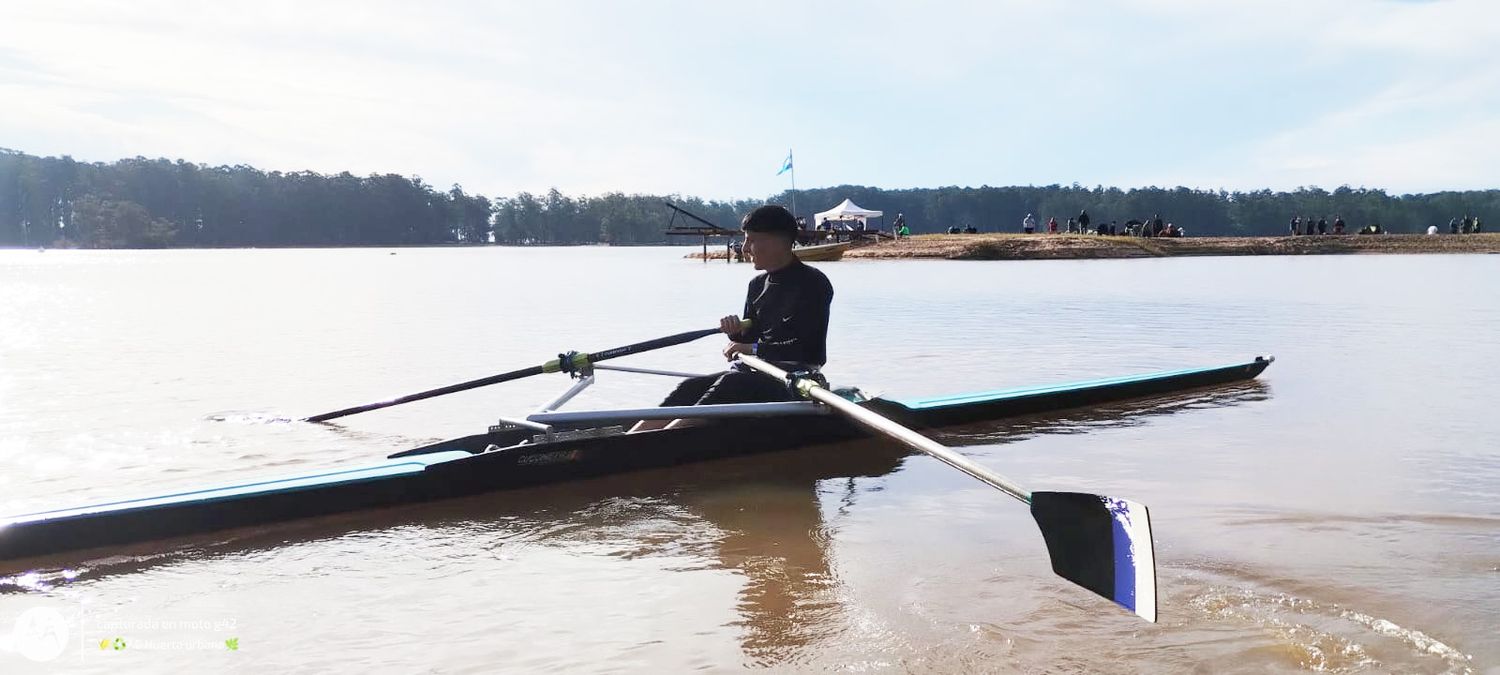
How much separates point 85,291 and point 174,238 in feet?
466

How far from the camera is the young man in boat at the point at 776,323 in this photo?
6684 mm

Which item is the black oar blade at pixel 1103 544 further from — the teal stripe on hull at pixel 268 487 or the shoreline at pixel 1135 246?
the shoreline at pixel 1135 246

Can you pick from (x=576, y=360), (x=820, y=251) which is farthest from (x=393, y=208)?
(x=576, y=360)

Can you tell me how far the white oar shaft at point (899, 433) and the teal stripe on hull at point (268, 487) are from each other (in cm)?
203

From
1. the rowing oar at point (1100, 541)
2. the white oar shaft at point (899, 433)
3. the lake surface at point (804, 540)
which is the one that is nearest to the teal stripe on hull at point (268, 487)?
the lake surface at point (804, 540)

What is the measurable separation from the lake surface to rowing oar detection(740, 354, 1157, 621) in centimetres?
27

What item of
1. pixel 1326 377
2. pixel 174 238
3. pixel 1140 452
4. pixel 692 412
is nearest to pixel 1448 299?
pixel 1326 377

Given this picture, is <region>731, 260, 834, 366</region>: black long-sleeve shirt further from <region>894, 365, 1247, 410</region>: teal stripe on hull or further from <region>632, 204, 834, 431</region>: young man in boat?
<region>894, 365, 1247, 410</region>: teal stripe on hull

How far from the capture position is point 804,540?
5.43m

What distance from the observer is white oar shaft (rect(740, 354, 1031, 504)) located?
436cm

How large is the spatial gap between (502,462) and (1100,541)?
3.46 meters

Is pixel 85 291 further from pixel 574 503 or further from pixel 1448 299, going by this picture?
pixel 1448 299

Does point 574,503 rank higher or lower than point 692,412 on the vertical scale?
lower

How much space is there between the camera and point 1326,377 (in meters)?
11.5
